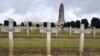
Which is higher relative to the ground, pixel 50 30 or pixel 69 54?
pixel 50 30

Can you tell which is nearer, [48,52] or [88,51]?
[48,52]

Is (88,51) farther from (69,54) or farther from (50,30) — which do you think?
(50,30)

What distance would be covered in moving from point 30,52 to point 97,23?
178 ft

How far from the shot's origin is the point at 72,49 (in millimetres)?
24406

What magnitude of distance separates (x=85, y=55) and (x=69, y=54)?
1041 mm

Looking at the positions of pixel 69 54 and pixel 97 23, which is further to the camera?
pixel 97 23

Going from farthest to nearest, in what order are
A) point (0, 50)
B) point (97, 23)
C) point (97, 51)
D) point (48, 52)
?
point (97, 23) < point (97, 51) < point (0, 50) < point (48, 52)

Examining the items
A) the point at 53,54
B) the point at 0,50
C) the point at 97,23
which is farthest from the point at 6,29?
the point at 97,23

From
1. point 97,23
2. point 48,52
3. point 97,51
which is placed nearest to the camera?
point 48,52

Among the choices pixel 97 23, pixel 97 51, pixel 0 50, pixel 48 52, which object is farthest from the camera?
pixel 97 23

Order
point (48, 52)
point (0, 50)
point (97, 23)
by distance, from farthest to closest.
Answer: point (97, 23) → point (0, 50) → point (48, 52)

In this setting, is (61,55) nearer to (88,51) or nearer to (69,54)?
(69,54)

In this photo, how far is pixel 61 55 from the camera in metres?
23.5

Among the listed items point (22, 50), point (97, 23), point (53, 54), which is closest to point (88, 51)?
point (53, 54)
